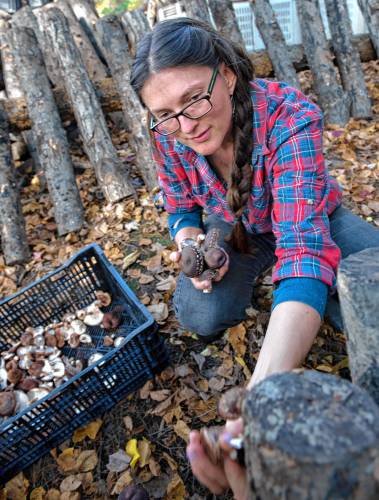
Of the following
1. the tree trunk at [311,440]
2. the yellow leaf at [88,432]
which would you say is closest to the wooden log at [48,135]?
the yellow leaf at [88,432]

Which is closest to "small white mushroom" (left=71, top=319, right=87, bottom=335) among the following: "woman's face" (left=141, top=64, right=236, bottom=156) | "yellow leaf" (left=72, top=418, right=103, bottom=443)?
"yellow leaf" (left=72, top=418, right=103, bottom=443)

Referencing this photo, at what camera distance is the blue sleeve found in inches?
98.1

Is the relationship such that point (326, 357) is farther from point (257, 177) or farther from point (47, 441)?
point (47, 441)

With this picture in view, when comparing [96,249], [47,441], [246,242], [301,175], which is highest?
[301,175]

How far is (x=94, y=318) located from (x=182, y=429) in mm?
1047

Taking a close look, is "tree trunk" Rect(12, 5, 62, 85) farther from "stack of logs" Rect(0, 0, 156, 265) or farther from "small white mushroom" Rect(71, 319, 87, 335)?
"small white mushroom" Rect(71, 319, 87, 335)

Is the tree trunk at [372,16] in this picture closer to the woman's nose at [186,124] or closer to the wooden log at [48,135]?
the wooden log at [48,135]

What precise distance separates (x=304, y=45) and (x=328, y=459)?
16.2ft

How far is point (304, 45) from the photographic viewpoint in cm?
438

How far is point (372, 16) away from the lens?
4406 millimetres

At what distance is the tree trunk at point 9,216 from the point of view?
341 centimetres

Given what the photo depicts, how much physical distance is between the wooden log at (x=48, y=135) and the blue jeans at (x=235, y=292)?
178 cm

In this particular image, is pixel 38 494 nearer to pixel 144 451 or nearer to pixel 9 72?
pixel 144 451

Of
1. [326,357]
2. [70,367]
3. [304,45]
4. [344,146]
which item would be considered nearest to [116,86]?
[304,45]
